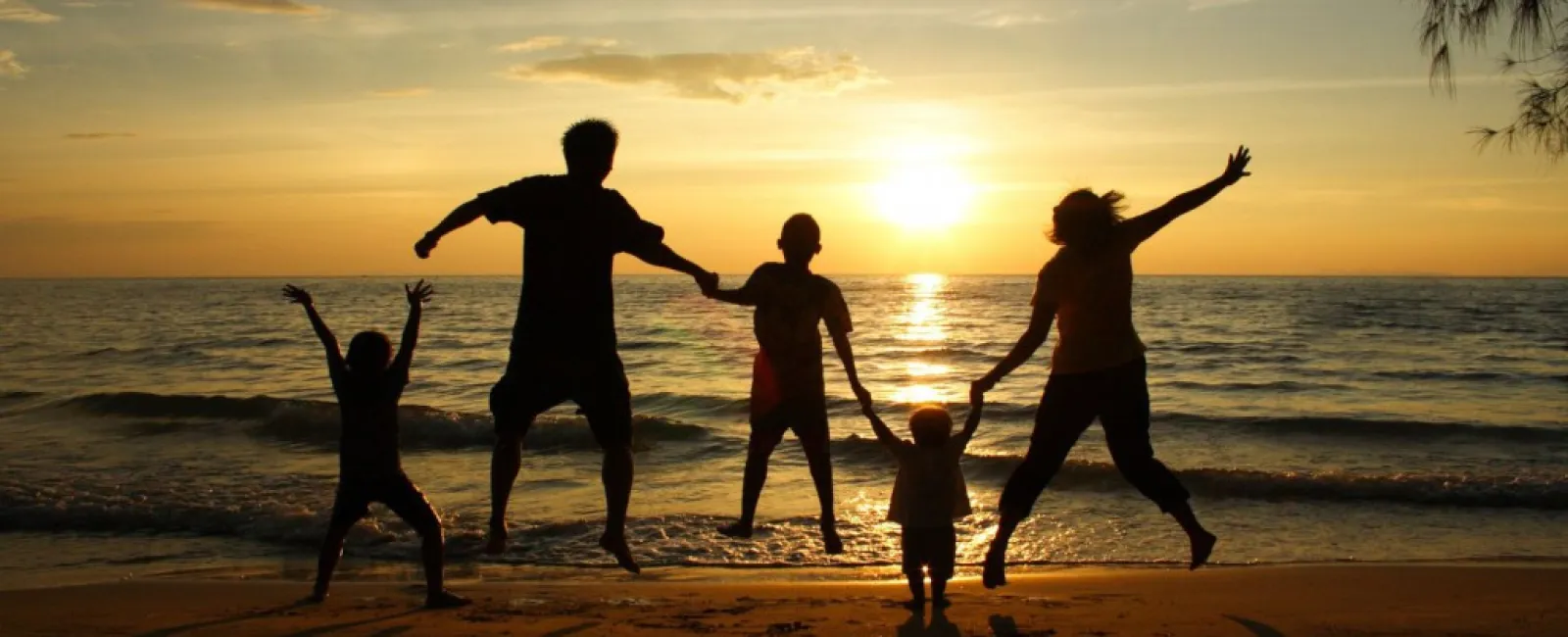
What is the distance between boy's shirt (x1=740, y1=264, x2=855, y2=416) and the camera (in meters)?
6.00

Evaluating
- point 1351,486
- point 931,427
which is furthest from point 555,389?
point 1351,486

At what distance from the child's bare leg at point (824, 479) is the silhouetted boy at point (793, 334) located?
0.4 inches

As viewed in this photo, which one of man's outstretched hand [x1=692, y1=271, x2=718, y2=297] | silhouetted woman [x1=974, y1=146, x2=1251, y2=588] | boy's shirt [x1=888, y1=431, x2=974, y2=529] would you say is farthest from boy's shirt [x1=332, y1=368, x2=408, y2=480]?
silhouetted woman [x1=974, y1=146, x2=1251, y2=588]

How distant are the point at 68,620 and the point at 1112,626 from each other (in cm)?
488

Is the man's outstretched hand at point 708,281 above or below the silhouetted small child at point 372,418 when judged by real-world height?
above

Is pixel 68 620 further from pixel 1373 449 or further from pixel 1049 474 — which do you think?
pixel 1373 449

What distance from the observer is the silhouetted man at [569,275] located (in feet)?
17.5

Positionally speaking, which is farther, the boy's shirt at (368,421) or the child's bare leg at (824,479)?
the child's bare leg at (824,479)

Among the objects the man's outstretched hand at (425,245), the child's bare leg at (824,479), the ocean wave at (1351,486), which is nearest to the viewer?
the man's outstretched hand at (425,245)

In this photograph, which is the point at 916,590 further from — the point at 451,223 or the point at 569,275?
the point at 451,223

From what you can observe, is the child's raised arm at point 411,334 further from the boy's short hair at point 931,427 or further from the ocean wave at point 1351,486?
the ocean wave at point 1351,486

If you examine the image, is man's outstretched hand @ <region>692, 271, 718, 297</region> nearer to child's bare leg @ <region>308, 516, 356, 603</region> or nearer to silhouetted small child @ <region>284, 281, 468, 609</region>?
silhouetted small child @ <region>284, 281, 468, 609</region>

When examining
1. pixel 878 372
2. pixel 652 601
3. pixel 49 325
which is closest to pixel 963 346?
pixel 878 372

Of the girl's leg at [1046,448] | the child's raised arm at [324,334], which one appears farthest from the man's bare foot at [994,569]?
the child's raised arm at [324,334]
